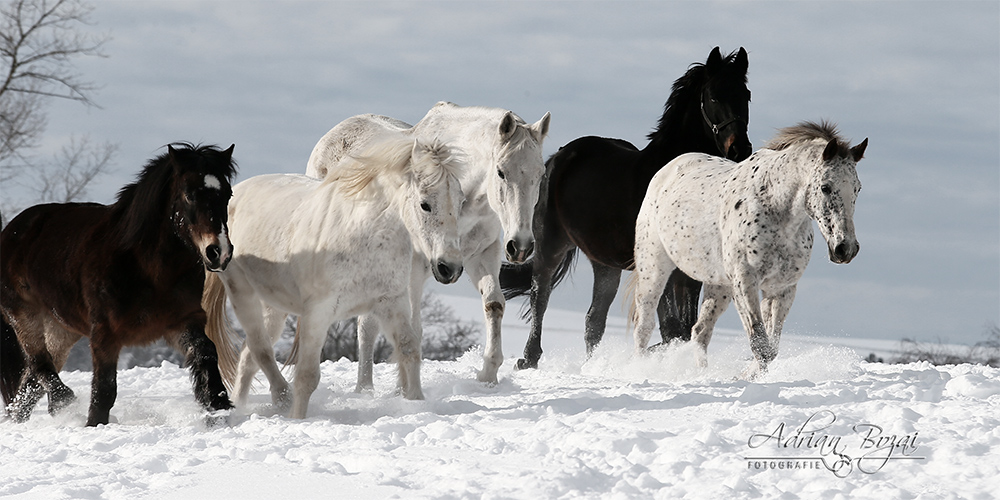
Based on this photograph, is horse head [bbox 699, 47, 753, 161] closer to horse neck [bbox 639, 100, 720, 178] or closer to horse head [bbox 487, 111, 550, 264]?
horse neck [bbox 639, 100, 720, 178]

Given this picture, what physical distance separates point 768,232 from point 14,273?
5.51 m

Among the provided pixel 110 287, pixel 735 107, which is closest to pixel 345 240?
pixel 110 287

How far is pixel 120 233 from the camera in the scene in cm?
625

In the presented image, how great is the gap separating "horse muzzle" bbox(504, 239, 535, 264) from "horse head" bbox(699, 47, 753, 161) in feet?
10.3

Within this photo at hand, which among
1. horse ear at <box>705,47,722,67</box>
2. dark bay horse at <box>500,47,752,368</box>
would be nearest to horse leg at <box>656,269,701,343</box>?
dark bay horse at <box>500,47,752,368</box>

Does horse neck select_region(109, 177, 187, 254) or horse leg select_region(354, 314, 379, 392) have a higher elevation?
horse neck select_region(109, 177, 187, 254)

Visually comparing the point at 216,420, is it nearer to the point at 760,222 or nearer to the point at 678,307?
the point at 760,222

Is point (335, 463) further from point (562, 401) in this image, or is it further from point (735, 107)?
point (735, 107)

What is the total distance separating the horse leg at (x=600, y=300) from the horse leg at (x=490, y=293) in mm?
2237

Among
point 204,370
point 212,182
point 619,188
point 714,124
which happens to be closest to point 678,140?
point 714,124

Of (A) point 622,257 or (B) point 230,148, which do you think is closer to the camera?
(B) point 230,148

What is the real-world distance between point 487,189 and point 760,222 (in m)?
1.92

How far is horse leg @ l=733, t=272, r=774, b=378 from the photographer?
6.70 metres

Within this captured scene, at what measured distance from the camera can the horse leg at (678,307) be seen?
8648 millimetres
